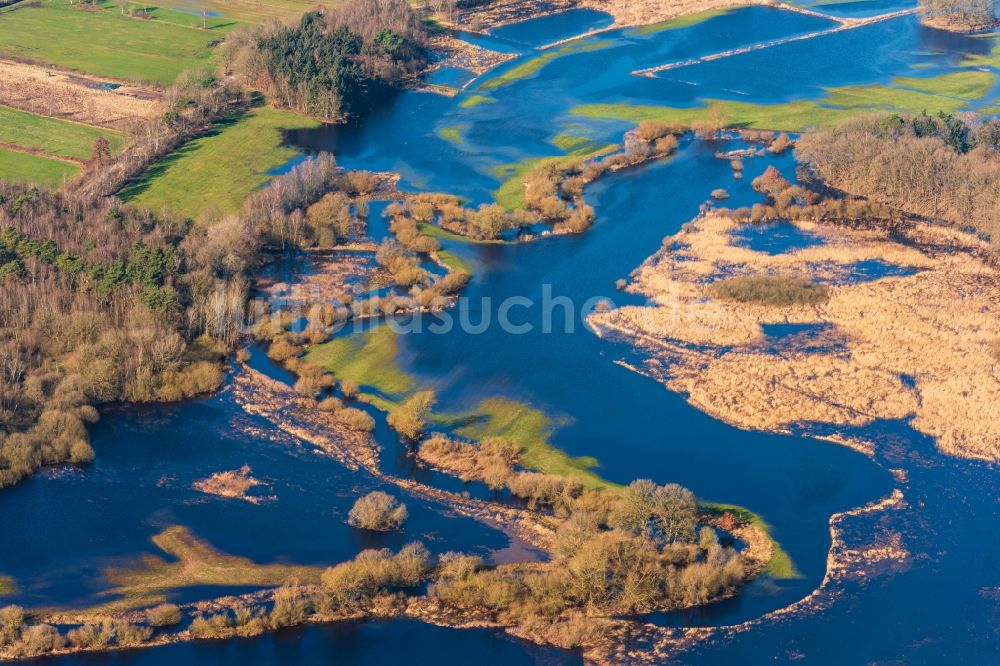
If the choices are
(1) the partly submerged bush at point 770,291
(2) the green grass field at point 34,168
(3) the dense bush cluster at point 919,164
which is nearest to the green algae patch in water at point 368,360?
(1) the partly submerged bush at point 770,291

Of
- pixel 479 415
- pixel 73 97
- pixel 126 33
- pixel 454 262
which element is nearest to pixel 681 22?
pixel 126 33

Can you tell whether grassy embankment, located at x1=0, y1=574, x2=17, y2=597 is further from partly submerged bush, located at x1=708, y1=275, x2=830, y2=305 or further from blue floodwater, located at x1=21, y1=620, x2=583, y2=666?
partly submerged bush, located at x1=708, y1=275, x2=830, y2=305

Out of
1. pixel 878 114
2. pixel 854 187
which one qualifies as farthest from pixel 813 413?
pixel 878 114

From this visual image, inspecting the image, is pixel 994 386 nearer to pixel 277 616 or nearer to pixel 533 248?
pixel 533 248

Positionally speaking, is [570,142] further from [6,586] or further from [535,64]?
[6,586]

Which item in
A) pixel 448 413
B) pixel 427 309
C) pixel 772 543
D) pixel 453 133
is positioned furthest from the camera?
pixel 453 133

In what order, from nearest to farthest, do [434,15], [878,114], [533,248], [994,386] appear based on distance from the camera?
[994,386], [533,248], [878,114], [434,15]
